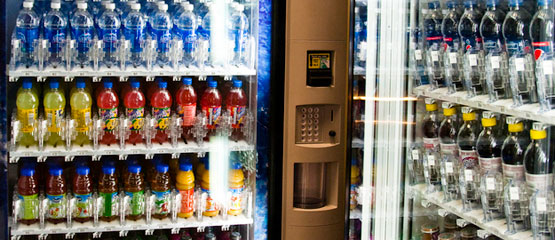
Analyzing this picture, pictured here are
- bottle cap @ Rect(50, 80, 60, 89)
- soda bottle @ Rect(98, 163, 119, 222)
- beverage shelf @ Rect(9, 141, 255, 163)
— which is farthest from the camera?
soda bottle @ Rect(98, 163, 119, 222)

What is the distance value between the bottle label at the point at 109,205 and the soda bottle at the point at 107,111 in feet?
0.96

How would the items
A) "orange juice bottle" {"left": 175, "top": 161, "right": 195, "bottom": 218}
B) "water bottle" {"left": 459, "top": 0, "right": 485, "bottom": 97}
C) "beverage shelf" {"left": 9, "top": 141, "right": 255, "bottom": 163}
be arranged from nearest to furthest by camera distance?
1. "water bottle" {"left": 459, "top": 0, "right": 485, "bottom": 97}
2. "beverage shelf" {"left": 9, "top": 141, "right": 255, "bottom": 163}
3. "orange juice bottle" {"left": 175, "top": 161, "right": 195, "bottom": 218}

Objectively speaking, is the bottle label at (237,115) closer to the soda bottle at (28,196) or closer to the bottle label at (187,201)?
the bottle label at (187,201)

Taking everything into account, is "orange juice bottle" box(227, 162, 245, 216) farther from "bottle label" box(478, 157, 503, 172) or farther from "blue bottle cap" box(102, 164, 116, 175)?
"bottle label" box(478, 157, 503, 172)

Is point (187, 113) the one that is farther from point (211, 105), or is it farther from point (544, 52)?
point (544, 52)

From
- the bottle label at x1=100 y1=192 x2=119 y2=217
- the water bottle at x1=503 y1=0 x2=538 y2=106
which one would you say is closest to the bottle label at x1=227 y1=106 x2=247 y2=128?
the bottle label at x1=100 y1=192 x2=119 y2=217

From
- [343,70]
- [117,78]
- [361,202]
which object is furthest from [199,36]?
[361,202]

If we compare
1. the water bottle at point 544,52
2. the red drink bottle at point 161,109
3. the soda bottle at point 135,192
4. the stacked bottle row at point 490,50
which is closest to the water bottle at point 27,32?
the red drink bottle at point 161,109

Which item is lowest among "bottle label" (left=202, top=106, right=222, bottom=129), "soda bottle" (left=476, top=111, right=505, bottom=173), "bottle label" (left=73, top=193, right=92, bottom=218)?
"bottle label" (left=73, top=193, right=92, bottom=218)

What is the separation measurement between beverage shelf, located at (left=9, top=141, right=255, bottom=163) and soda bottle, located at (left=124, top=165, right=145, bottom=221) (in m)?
0.12

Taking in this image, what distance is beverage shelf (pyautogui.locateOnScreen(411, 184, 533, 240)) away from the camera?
2.44 meters

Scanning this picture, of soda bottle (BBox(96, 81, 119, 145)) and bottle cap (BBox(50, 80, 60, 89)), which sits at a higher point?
bottle cap (BBox(50, 80, 60, 89))

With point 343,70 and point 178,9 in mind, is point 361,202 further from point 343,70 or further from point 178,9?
point 178,9

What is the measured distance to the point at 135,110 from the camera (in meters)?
3.84
